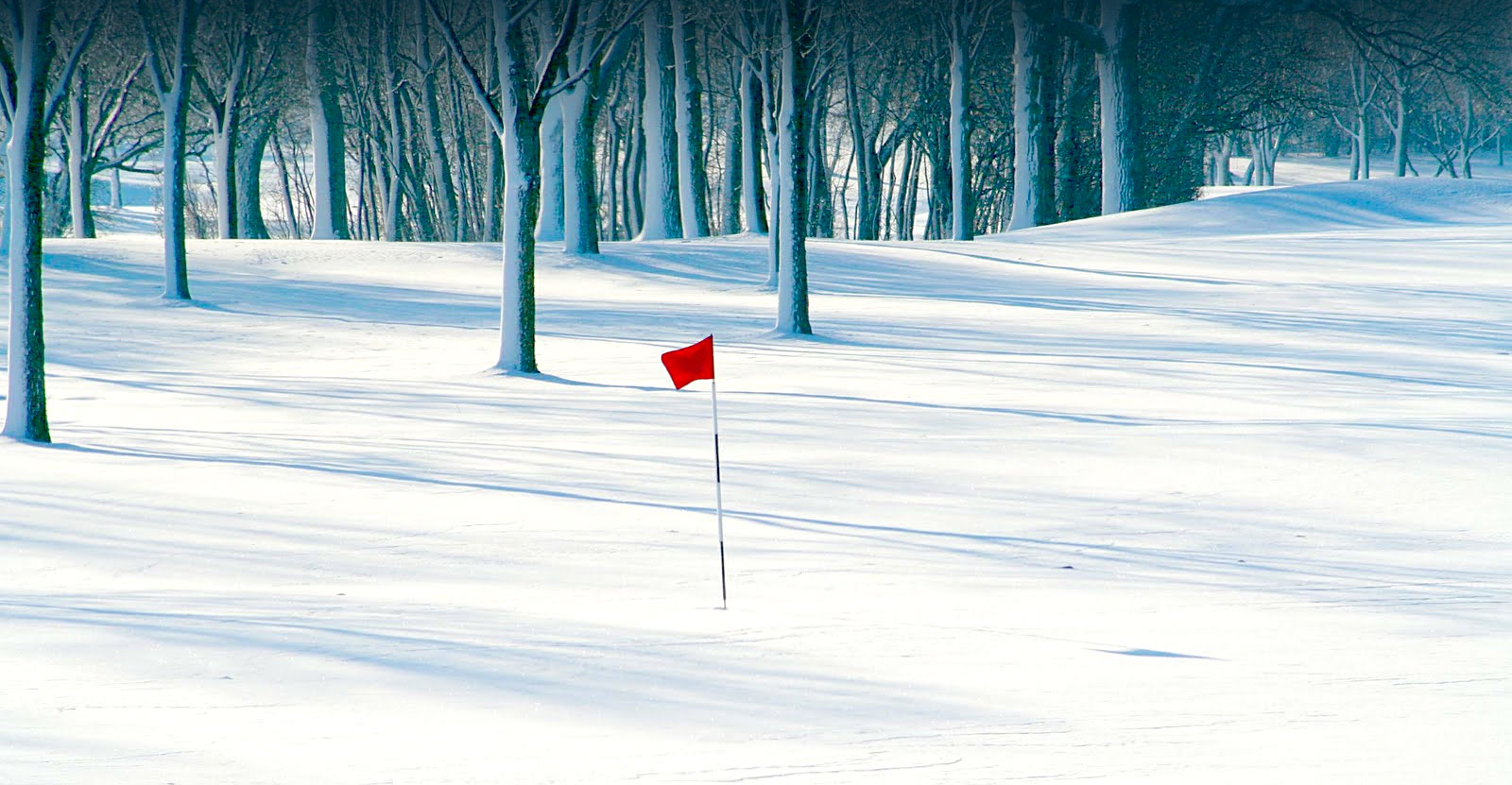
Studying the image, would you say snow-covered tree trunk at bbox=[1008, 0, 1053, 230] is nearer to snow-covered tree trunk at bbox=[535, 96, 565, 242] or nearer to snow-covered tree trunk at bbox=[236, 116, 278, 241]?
snow-covered tree trunk at bbox=[535, 96, 565, 242]

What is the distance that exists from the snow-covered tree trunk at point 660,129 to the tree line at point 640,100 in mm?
64

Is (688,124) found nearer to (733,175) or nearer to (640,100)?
(733,175)

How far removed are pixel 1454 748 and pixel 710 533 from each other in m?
4.51

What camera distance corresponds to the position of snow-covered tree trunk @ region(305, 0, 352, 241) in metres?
32.7

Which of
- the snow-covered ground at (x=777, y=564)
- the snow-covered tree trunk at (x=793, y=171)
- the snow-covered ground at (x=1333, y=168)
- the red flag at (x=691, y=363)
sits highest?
the snow-covered ground at (x=1333, y=168)

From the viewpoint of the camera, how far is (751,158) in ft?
110

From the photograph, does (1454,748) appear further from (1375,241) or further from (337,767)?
(1375,241)

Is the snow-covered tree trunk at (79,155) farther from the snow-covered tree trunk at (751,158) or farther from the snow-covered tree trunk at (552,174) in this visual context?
the snow-covered tree trunk at (751,158)

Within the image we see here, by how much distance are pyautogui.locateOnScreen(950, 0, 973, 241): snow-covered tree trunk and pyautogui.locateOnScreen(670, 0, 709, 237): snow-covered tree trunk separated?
5.74 m

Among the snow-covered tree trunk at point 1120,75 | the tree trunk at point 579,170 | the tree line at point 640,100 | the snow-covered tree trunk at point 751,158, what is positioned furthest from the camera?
the snow-covered tree trunk at point 1120,75

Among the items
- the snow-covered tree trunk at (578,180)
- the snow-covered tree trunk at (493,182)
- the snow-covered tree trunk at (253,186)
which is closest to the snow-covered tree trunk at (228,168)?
the snow-covered tree trunk at (253,186)

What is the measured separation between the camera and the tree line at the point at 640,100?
51.9 ft

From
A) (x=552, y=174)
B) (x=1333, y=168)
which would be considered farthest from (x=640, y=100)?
(x=1333, y=168)

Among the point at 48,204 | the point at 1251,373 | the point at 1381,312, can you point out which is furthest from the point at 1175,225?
the point at 48,204
